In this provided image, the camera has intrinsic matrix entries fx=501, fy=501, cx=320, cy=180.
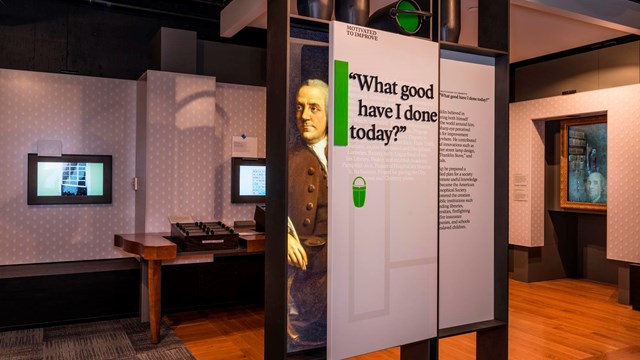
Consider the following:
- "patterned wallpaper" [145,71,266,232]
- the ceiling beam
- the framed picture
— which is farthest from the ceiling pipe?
the framed picture

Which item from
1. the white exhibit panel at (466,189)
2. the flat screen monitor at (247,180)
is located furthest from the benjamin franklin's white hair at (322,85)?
the flat screen monitor at (247,180)

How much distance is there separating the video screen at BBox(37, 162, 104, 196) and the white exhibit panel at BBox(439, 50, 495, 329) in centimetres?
386

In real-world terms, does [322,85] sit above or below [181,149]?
above

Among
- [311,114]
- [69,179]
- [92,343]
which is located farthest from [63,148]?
[311,114]

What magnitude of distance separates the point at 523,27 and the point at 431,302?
176 inches

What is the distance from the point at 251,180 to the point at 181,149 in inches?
37.2

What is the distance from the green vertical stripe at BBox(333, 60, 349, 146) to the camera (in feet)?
7.23

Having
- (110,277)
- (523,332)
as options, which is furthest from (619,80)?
(110,277)

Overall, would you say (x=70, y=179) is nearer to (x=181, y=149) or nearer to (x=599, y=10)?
(x=181, y=149)

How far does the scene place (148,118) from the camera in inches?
193

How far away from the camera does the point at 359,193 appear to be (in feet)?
7.53

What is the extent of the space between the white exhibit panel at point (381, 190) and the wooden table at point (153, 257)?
212 centimetres

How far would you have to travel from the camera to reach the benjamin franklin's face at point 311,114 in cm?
229

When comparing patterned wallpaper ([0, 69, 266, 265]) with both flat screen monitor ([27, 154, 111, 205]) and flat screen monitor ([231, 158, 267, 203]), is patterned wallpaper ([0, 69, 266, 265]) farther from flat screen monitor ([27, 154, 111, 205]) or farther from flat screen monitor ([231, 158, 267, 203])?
flat screen monitor ([231, 158, 267, 203])
